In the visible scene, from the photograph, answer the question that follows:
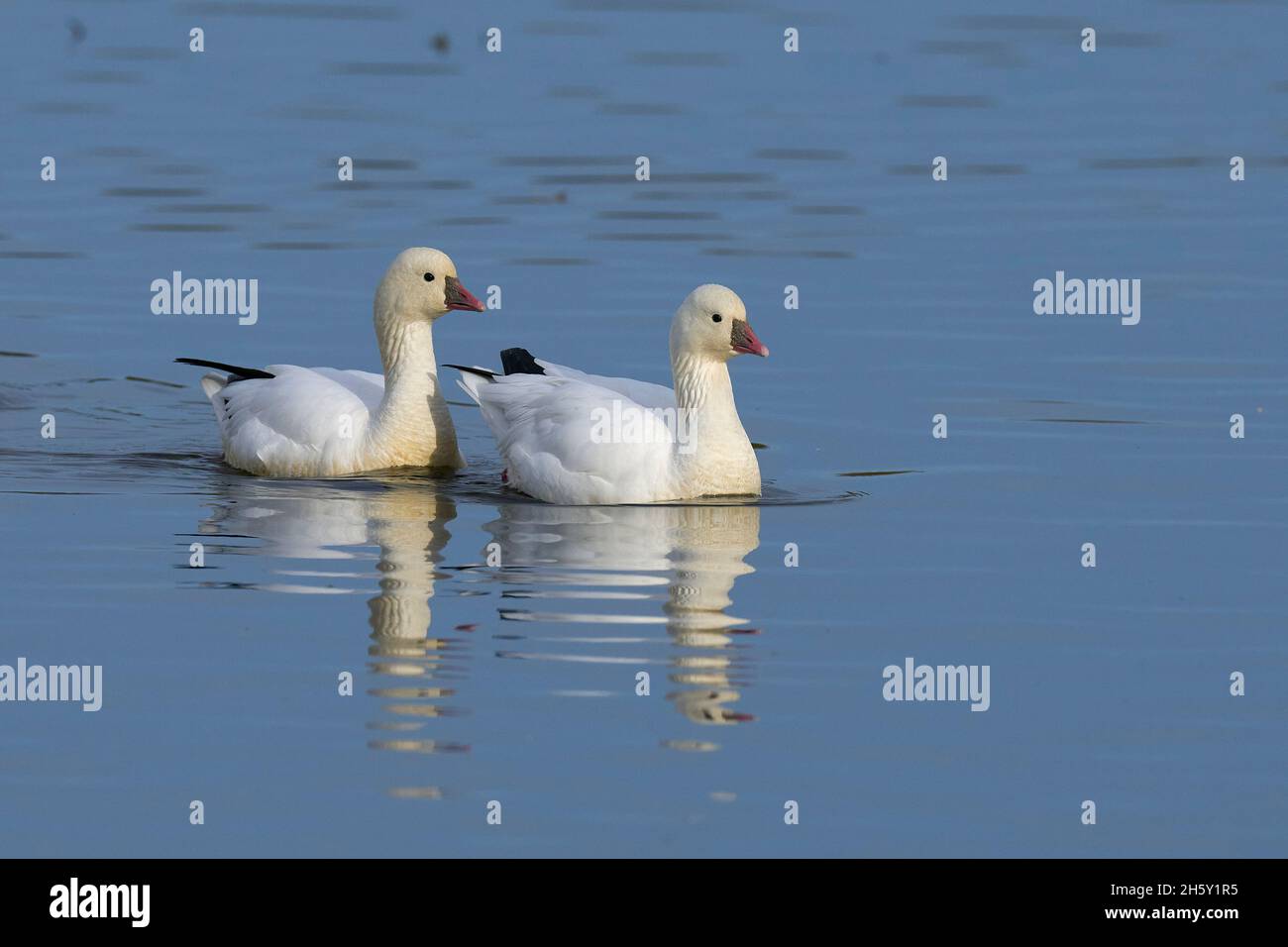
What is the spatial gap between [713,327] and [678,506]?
1.11 m

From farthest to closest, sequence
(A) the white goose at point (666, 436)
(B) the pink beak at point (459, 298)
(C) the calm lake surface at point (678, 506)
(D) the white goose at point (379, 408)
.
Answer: (B) the pink beak at point (459, 298)
(D) the white goose at point (379, 408)
(A) the white goose at point (666, 436)
(C) the calm lake surface at point (678, 506)

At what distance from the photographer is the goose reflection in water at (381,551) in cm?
1013

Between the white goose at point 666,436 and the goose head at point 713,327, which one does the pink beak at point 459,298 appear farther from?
the goose head at point 713,327

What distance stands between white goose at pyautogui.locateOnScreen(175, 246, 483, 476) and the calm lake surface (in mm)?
282

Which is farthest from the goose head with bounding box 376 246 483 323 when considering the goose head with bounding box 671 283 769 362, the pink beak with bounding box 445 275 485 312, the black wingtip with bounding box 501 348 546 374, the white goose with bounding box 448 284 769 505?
the goose head with bounding box 671 283 769 362

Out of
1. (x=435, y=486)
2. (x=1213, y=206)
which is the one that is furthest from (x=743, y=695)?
(x=1213, y=206)

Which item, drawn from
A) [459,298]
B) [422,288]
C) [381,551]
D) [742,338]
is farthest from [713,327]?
[381,551]

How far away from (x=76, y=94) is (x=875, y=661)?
69.8ft

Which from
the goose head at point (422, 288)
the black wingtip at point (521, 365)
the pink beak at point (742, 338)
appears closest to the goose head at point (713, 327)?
the pink beak at point (742, 338)

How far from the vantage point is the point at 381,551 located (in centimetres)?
1294

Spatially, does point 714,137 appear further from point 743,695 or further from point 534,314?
point 743,695

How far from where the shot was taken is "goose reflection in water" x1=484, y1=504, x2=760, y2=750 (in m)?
10.5

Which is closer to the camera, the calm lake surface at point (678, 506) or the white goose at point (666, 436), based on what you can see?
the calm lake surface at point (678, 506)

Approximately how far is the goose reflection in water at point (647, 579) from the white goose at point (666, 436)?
14 cm
